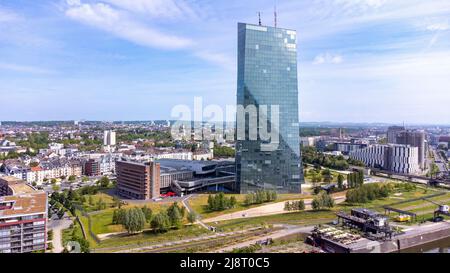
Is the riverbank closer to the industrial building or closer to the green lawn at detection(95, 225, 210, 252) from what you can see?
the green lawn at detection(95, 225, 210, 252)

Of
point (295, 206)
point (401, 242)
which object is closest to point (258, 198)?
point (295, 206)

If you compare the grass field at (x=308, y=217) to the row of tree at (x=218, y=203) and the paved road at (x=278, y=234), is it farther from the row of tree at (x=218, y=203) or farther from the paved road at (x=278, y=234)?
the row of tree at (x=218, y=203)

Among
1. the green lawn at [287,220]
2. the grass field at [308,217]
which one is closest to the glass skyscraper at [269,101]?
the grass field at [308,217]

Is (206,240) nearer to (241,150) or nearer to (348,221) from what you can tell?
(348,221)

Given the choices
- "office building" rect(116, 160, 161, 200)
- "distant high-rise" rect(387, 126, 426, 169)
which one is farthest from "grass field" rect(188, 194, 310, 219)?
"distant high-rise" rect(387, 126, 426, 169)

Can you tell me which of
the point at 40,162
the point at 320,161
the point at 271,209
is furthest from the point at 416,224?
the point at 40,162

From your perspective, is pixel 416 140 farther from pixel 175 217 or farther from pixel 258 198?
pixel 175 217
